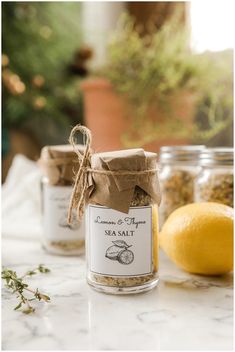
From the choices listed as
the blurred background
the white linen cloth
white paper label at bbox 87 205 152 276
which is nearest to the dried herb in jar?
white paper label at bbox 87 205 152 276

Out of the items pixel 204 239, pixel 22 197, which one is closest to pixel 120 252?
pixel 204 239

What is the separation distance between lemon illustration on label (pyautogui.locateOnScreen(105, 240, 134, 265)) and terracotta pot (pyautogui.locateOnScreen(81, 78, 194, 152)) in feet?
2.10

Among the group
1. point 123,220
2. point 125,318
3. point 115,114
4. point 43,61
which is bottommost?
point 125,318

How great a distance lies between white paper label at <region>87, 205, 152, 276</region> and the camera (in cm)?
58

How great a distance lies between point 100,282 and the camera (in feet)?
1.97

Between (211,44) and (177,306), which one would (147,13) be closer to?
(211,44)

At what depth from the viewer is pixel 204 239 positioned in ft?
2.06

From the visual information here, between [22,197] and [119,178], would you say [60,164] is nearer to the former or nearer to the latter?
[119,178]

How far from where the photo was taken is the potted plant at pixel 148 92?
3.88 feet

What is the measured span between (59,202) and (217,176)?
0.86 ft

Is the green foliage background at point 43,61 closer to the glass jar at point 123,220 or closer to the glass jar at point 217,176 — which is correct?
the glass jar at point 217,176

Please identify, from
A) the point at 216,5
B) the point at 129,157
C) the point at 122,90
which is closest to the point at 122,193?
the point at 129,157

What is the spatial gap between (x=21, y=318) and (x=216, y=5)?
106cm

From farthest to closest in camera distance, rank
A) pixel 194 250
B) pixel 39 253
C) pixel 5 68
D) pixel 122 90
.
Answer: pixel 5 68 → pixel 122 90 → pixel 39 253 → pixel 194 250
